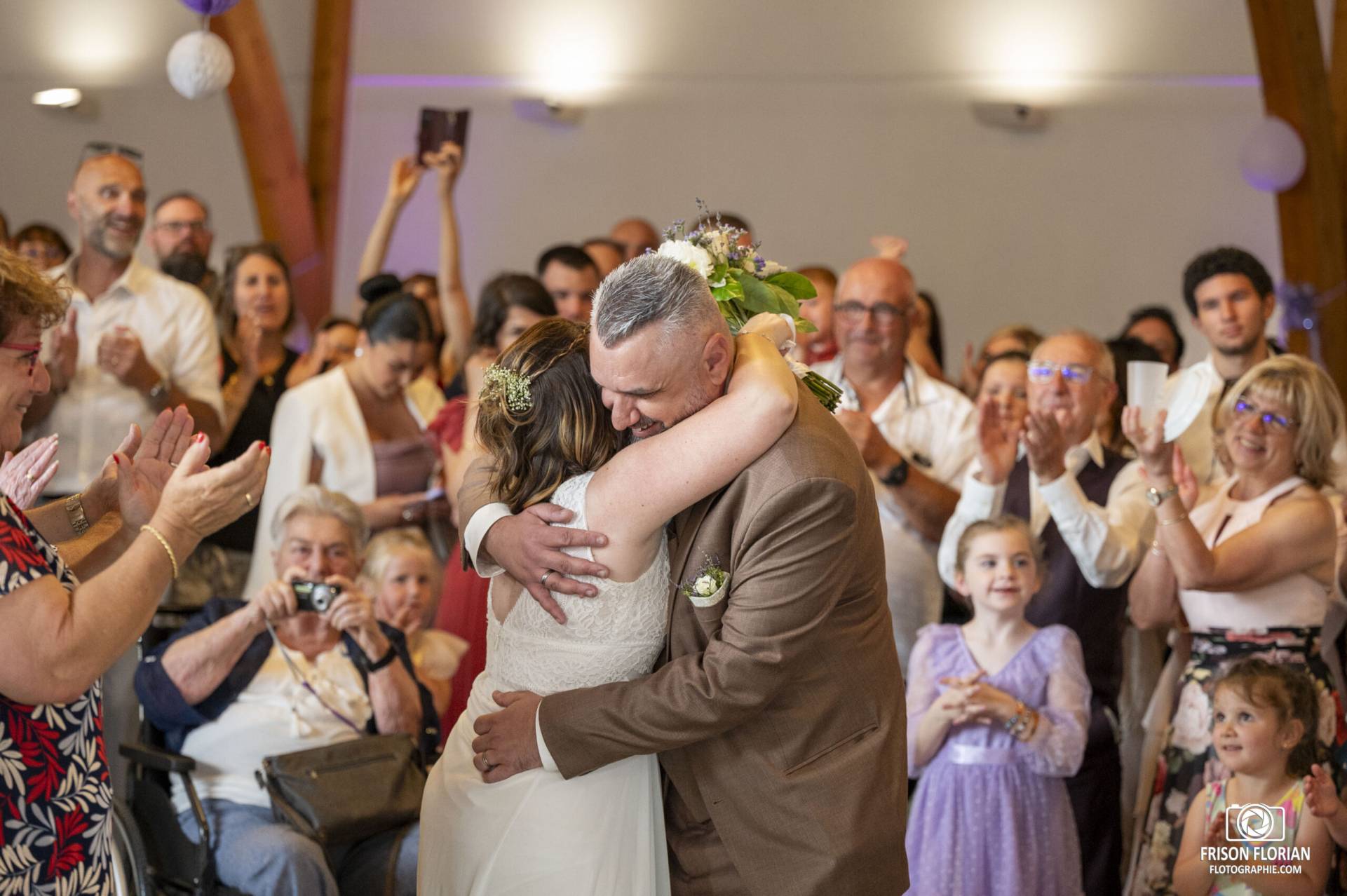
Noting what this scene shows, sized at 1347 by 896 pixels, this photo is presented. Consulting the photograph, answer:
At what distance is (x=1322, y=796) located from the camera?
3236 mm

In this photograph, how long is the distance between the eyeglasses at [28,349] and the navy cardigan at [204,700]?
54.9 inches

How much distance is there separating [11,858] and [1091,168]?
8319 mm

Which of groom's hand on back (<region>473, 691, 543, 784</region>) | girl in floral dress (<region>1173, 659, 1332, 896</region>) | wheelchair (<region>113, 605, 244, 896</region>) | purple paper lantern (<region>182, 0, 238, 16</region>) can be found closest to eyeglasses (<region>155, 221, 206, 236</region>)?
purple paper lantern (<region>182, 0, 238, 16</region>)

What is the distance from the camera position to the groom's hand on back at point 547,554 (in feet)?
7.95

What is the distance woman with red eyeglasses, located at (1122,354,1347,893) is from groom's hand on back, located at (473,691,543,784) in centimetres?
181

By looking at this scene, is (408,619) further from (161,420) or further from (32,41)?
(32,41)

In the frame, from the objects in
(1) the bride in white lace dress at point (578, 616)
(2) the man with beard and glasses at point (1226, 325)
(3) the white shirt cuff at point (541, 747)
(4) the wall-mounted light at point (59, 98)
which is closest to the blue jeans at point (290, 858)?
(1) the bride in white lace dress at point (578, 616)

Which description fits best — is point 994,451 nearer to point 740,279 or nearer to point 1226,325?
point 1226,325

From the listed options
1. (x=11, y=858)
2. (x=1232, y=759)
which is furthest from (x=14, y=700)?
(x=1232, y=759)

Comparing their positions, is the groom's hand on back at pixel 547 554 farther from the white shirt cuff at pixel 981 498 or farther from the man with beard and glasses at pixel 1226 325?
the man with beard and glasses at pixel 1226 325

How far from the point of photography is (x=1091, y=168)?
9.09m

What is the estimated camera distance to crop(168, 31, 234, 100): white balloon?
16.6 ft

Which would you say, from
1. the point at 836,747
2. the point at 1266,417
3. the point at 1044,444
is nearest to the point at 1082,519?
the point at 1044,444

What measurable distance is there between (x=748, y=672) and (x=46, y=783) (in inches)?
43.3
